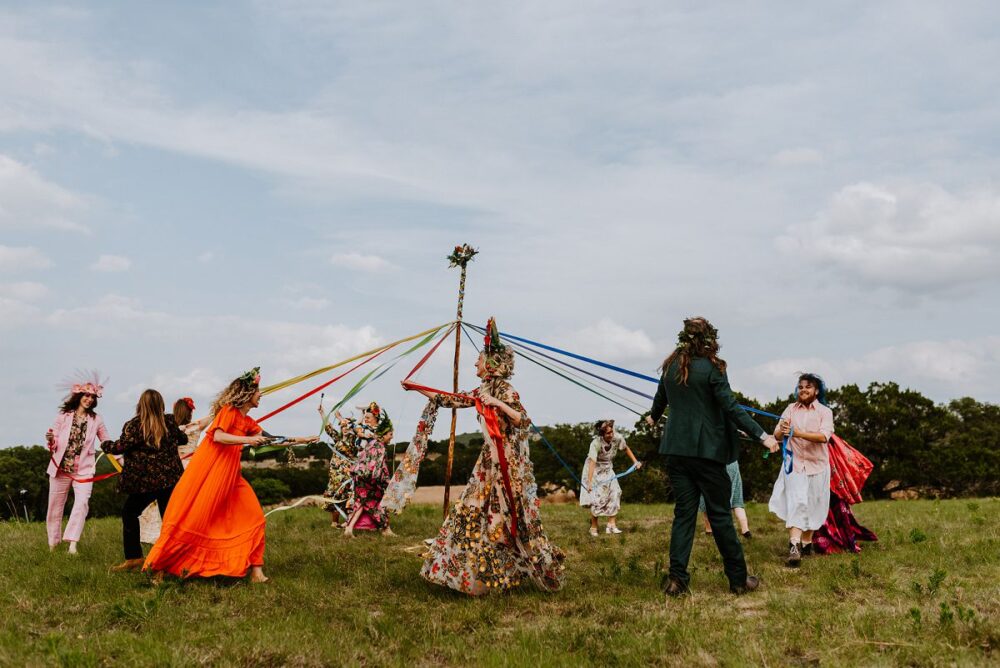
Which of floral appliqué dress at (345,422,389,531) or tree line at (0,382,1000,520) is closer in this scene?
floral appliqué dress at (345,422,389,531)

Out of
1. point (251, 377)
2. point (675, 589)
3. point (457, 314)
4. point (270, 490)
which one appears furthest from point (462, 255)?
point (270, 490)

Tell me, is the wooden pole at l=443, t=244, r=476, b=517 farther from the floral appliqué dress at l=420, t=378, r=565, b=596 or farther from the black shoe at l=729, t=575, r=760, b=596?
the black shoe at l=729, t=575, r=760, b=596

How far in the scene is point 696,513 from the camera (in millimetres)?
7207

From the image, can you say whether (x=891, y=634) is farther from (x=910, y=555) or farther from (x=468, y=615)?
(x=910, y=555)

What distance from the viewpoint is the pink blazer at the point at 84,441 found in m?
10.0

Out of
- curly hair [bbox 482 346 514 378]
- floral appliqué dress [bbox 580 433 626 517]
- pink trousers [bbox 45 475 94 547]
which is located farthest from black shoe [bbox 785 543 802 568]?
pink trousers [bbox 45 475 94 547]

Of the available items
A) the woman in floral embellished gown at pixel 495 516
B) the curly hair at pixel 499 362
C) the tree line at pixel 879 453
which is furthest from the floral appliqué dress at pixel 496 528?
the tree line at pixel 879 453

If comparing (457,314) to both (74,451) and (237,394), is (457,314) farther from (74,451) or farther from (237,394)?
(74,451)

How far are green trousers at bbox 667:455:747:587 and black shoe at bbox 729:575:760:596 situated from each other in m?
0.03

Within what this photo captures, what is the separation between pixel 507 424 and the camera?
7.64m

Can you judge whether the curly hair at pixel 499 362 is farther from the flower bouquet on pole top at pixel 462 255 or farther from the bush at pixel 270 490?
the bush at pixel 270 490

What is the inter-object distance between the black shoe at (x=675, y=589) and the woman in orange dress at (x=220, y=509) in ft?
12.9

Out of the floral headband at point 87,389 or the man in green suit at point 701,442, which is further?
the floral headband at point 87,389

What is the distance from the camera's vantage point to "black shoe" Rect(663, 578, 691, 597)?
23.6 feet
